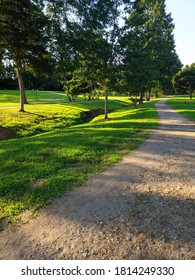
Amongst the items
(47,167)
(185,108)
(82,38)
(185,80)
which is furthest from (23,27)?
(185,80)

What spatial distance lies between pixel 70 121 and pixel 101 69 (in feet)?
21.6

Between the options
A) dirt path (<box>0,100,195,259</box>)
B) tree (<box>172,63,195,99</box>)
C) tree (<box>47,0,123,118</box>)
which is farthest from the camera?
tree (<box>172,63,195,99</box>)

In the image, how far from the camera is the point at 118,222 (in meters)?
3.59

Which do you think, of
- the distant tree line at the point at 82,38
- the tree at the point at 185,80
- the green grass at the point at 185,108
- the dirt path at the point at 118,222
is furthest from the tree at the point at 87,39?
the tree at the point at 185,80

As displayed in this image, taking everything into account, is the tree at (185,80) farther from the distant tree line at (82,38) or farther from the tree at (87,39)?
the tree at (87,39)

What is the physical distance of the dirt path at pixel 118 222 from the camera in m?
2.98

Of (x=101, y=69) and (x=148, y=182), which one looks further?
(x=101, y=69)

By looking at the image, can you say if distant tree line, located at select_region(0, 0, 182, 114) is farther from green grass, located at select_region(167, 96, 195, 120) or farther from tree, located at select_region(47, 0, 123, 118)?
green grass, located at select_region(167, 96, 195, 120)

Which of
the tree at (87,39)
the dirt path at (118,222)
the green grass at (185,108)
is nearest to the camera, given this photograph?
the dirt path at (118,222)

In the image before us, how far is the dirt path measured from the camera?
2.98 meters

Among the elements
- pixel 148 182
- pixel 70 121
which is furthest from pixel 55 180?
pixel 70 121

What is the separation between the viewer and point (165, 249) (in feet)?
9.64

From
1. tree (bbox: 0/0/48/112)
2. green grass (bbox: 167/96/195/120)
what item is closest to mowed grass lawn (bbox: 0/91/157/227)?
green grass (bbox: 167/96/195/120)
